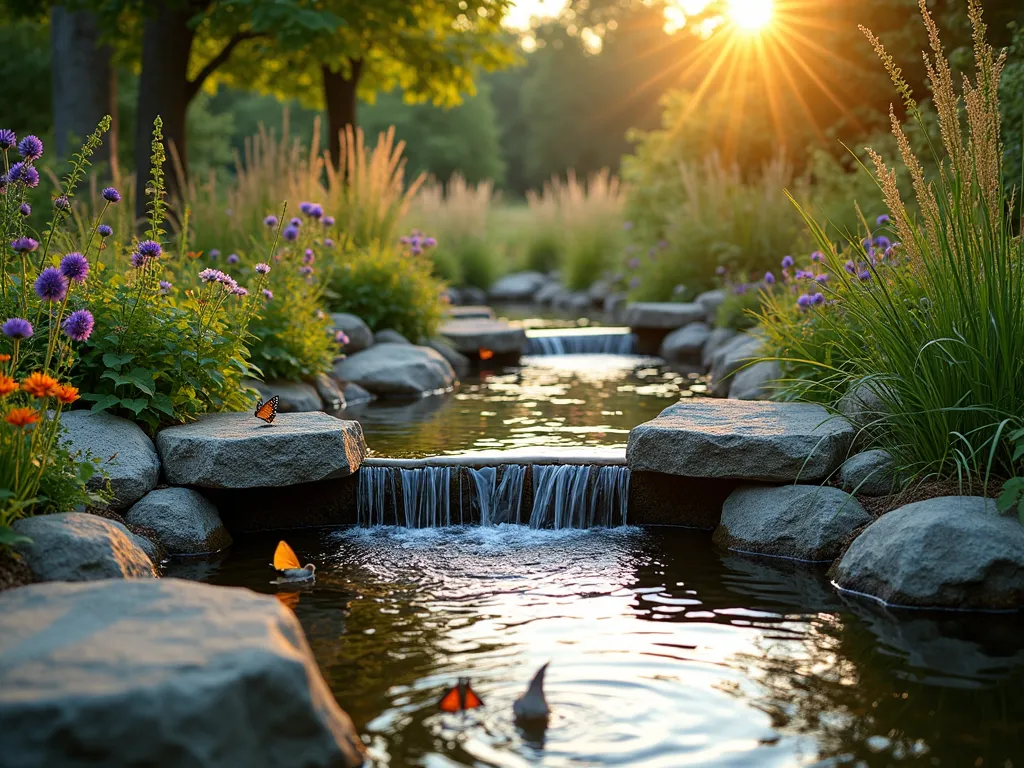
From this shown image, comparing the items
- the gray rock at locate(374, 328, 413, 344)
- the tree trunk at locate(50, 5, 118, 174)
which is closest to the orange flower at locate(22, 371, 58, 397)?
the gray rock at locate(374, 328, 413, 344)

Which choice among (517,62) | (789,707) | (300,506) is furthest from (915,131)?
(789,707)

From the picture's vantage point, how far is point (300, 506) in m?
5.91

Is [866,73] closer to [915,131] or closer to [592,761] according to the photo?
[915,131]

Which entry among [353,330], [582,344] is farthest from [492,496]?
[582,344]

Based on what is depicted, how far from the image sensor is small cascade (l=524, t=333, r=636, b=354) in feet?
40.7

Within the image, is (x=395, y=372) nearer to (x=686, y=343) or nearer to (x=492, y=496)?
(x=686, y=343)

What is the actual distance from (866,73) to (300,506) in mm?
10774

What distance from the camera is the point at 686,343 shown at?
11664 mm

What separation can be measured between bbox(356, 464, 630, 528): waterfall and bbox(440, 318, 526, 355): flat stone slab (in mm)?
5357

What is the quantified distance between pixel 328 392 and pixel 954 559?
522 centimetres

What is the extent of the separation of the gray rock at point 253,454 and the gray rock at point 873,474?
7.76ft

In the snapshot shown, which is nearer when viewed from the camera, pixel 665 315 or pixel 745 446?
pixel 745 446

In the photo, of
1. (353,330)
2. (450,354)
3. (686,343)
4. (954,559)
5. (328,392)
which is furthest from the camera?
(686,343)

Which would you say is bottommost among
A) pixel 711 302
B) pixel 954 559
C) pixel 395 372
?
pixel 954 559
